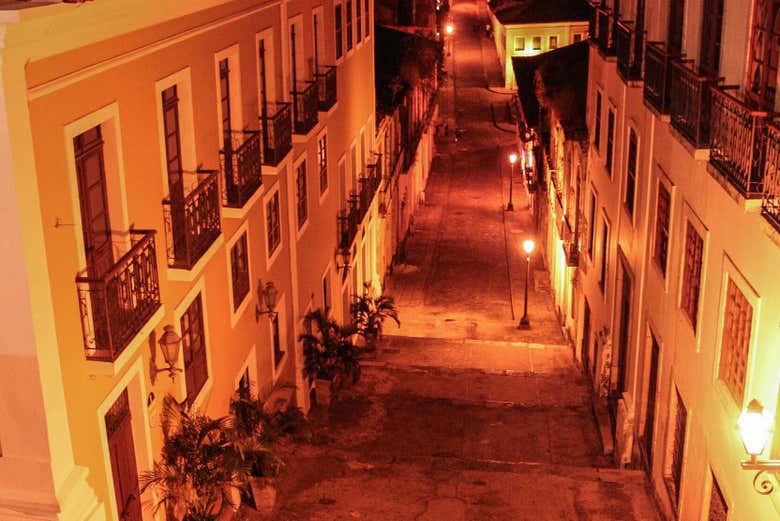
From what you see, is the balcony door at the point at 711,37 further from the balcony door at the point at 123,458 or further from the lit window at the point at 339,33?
the lit window at the point at 339,33

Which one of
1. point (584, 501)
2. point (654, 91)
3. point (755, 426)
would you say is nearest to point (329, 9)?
point (654, 91)

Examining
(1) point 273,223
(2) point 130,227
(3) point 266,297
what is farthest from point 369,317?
(2) point 130,227

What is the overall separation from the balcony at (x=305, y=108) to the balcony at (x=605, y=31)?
6.75 meters

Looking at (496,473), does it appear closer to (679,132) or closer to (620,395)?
(620,395)

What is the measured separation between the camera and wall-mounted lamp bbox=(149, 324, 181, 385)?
10.2m

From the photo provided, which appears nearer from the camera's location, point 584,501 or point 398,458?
point 584,501

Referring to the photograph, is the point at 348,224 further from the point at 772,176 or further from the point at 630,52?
the point at 772,176

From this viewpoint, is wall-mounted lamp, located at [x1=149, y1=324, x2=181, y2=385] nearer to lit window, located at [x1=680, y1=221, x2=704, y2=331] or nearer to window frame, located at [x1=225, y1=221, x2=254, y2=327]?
window frame, located at [x1=225, y1=221, x2=254, y2=327]

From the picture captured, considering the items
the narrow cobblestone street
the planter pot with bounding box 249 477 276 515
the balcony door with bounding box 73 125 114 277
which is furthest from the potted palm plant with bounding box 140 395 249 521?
the narrow cobblestone street

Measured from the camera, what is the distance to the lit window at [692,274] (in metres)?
13.1

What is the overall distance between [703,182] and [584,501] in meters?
5.45

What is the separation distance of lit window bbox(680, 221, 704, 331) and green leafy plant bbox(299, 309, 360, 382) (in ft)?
25.1

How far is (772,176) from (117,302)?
638 cm

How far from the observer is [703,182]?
490 inches
